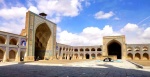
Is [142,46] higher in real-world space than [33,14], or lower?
lower

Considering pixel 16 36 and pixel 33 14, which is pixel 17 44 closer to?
pixel 16 36

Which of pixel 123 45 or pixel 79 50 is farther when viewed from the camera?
pixel 79 50

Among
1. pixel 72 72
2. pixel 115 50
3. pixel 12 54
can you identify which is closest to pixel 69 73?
pixel 72 72

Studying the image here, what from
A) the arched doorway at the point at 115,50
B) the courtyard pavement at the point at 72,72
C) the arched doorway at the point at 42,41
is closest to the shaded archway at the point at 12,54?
the arched doorway at the point at 42,41

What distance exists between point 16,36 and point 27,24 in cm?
391

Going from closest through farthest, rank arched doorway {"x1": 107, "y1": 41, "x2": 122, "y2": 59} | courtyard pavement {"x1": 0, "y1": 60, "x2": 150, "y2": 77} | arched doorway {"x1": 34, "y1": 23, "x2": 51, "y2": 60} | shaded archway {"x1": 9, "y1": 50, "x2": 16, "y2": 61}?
1. courtyard pavement {"x1": 0, "y1": 60, "x2": 150, "y2": 77}
2. shaded archway {"x1": 9, "y1": 50, "x2": 16, "y2": 61}
3. arched doorway {"x1": 34, "y1": 23, "x2": 51, "y2": 60}
4. arched doorway {"x1": 107, "y1": 41, "x2": 122, "y2": 59}

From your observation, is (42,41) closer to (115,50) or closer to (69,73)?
A: (115,50)

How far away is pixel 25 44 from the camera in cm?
3191

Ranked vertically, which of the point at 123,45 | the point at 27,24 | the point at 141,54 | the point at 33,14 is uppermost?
the point at 33,14

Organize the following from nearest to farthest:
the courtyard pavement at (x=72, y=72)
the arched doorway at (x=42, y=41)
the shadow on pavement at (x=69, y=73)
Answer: the shadow on pavement at (x=69, y=73)
the courtyard pavement at (x=72, y=72)
the arched doorway at (x=42, y=41)

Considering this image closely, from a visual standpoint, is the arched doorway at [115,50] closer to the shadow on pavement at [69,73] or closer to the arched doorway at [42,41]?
the arched doorway at [42,41]

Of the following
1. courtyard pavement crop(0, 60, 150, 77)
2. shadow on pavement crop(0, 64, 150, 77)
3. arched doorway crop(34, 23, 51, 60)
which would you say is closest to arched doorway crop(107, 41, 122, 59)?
arched doorway crop(34, 23, 51, 60)

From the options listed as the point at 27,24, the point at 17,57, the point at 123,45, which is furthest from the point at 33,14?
the point at 123,45

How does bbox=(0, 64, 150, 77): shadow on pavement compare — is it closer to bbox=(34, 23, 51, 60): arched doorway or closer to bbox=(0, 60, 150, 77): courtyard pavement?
bbox=(0, 60, 150, 77): courtyard pavement
